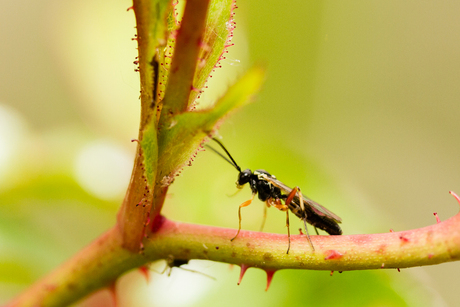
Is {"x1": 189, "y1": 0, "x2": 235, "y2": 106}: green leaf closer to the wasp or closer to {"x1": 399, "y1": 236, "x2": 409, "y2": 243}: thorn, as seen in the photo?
{"x1": 399, "y1": 236, "x2": 409, "y2": 243}: thorn

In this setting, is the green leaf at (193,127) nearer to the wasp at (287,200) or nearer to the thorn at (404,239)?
the thorn at (404,239)

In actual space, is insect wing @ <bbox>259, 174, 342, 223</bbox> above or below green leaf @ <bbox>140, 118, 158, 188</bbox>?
above

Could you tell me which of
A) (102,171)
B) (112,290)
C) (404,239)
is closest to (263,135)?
(102,171)

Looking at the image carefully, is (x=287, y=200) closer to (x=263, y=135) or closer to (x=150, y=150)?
(x=263, y=135)

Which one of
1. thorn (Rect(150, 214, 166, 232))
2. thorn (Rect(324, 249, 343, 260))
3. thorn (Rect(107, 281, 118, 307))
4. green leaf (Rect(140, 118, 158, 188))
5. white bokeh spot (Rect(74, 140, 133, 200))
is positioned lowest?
thorn (Rect(107, 281, 118, 307))

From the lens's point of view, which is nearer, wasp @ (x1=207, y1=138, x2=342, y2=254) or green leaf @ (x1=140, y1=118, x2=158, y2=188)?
green leaf @ (x1=140, y1=118, x2=158, y2=188)

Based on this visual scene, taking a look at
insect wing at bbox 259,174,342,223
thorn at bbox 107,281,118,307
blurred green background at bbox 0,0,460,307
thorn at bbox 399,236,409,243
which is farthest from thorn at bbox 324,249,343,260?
insect wing at bbox 259,174,342,223

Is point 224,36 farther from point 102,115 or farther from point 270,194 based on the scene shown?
point 102,115

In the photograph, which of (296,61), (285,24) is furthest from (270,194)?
(296,61)
